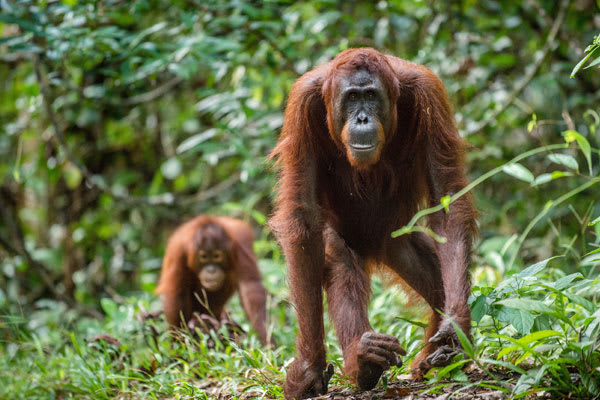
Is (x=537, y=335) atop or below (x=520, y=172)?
below

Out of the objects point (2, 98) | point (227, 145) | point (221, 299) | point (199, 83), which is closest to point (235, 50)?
point (227, 145)

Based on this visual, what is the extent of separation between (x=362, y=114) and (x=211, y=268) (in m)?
2.89

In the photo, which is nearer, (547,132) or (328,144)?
(328,144)

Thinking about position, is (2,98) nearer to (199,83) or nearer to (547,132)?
(199,83)

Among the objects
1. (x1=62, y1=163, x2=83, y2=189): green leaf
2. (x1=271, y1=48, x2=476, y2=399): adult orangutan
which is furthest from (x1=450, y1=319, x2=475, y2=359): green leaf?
(x1=62, y1=163, x2=83, y2=189): green leaf

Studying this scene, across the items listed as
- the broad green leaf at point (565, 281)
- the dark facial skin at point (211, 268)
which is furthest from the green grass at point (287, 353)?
the dark facial skin at point (211, 268)

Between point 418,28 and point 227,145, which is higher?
point 418,28

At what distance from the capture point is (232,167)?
8.01 meters

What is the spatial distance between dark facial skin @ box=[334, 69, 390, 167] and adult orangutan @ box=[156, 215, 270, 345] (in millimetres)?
2543

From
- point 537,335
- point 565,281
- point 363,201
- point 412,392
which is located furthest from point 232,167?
point 537,335

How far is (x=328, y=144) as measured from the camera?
11.5 feet

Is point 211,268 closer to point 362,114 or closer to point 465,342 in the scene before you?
point 362,114

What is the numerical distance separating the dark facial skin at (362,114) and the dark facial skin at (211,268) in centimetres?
271

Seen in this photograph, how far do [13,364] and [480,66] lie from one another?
5.05 m
